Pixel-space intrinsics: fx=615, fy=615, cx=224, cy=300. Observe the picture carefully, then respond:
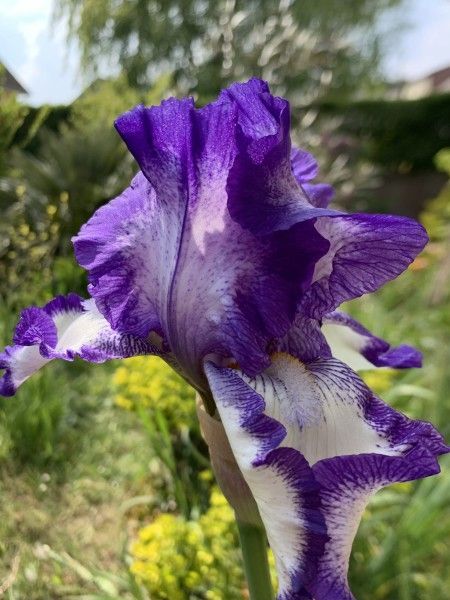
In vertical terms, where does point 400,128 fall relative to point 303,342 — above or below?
below

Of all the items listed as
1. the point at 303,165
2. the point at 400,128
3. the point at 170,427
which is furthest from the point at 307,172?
the point at 400,128

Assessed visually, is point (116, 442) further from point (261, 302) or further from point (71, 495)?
point (261, 302)

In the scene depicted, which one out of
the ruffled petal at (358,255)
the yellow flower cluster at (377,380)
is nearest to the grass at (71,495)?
the yellow flower cluster at (377,380)

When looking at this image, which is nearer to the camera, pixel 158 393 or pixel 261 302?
pixel 261 302

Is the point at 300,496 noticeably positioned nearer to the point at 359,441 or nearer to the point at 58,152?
the point at 359,441

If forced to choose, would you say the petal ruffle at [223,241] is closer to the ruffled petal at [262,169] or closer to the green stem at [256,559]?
the ruffled petal at [262,169]

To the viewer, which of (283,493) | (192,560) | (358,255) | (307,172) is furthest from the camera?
(192,560)

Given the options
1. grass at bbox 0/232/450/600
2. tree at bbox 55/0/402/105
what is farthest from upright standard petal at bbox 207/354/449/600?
tree at bbox 55/0/402/105
